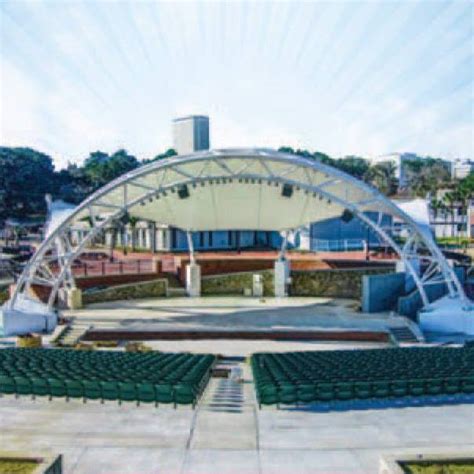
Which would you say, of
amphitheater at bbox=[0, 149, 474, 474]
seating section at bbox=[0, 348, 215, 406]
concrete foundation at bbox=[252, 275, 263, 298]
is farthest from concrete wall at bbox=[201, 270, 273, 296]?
seating section at bbox=[0, 348, 215, 406]

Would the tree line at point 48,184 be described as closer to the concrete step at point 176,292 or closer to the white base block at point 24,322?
the concrete step at point 176,292

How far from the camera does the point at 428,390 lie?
676 inches

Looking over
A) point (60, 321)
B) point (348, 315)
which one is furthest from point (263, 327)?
point (60, 321)

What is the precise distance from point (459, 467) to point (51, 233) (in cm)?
2668

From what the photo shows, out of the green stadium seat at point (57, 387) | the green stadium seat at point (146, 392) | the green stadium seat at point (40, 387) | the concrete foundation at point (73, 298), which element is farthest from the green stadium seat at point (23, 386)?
the concrete foundation at point (73, 298)

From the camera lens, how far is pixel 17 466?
10.7 metres

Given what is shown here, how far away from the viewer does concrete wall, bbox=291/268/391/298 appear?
1693 inches

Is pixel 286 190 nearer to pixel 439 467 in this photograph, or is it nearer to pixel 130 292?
pixel 130 292

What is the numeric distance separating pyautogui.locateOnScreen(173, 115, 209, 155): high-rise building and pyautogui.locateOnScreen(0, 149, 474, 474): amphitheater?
152ft

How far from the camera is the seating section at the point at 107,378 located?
54.4 ft

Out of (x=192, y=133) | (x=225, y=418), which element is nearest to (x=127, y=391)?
(x=225, y=418)

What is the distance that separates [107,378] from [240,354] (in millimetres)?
10628

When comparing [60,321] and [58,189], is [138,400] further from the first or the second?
[58,189]

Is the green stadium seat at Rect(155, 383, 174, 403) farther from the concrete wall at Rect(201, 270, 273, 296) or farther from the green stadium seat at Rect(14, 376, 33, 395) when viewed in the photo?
the concrete wall at Rect(201, 270, 273, 296)
